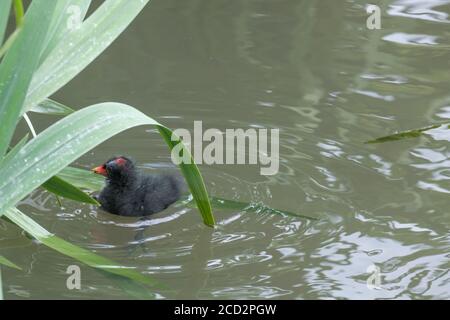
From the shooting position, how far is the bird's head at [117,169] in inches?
207

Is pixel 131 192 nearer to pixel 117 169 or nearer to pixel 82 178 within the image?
pixel 117 169

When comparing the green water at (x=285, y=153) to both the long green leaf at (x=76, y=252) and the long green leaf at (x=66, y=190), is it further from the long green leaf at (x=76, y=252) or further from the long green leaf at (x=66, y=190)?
the long green leaf at (x=66, y=190)

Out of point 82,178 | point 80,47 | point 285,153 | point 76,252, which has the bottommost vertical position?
point 76,252

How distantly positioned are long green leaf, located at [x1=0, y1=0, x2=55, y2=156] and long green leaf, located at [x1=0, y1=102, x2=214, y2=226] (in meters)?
0.20

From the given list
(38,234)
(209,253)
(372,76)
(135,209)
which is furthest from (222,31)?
(38,234)

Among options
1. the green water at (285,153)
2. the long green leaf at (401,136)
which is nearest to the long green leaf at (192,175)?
the green water at (285,153)

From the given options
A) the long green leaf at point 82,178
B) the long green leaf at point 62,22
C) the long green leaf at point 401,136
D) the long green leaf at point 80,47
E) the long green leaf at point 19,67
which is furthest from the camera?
the long green leaf at point 401,136

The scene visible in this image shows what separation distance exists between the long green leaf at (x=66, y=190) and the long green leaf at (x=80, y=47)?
410mm

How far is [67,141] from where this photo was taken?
12.9 feet

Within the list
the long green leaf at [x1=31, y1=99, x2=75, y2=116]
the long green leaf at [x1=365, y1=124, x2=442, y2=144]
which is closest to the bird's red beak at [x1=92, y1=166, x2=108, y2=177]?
the long green leaf at [x1=31, y1=99, x2=75, y2=116]

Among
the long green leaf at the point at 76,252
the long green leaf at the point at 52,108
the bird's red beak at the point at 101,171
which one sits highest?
the long green leaf at the point at 52,108

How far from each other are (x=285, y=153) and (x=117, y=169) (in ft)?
3.73

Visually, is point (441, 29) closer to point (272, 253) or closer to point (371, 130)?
point (371, 130)

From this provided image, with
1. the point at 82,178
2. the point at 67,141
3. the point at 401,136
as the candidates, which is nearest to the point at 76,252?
the point at 67,141
